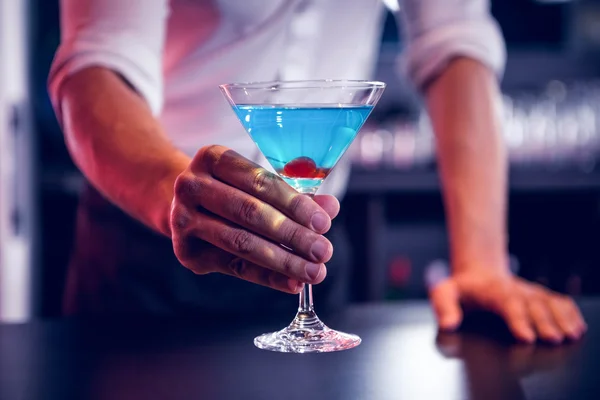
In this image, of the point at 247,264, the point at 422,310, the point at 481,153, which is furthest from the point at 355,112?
the point at 481,153

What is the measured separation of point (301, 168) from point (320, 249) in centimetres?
19

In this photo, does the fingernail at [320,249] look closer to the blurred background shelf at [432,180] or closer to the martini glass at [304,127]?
the martini glass at [304,127]

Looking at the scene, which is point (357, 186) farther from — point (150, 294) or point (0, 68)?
point (150, 294)

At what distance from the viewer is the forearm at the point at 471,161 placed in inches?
60.7

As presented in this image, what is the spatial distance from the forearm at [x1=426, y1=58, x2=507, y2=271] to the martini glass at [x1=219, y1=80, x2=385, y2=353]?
1.67 ft

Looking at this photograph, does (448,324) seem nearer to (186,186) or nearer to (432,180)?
(186,186)

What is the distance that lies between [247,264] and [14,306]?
2340 mm

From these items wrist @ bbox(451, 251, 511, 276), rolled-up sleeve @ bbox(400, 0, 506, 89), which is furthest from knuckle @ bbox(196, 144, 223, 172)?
rolled-up sleeve @ bbox(400, 0, 506, 89)

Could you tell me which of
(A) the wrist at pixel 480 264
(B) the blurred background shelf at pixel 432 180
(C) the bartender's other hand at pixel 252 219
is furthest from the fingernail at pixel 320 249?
(B) the blurred background shelf at pixel 432 180

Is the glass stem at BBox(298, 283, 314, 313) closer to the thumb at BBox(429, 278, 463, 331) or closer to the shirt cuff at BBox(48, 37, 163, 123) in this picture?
the thumb at BBox(429, 278, 463, 331)

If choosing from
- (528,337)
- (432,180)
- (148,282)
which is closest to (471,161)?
(528,337)

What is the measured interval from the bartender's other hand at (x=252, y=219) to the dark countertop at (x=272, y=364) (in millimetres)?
143

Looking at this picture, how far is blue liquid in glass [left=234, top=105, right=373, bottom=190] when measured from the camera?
0.97m

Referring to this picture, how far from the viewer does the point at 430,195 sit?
11.7 ft
